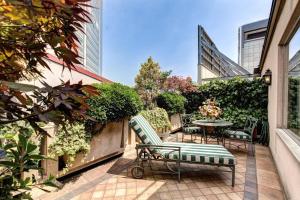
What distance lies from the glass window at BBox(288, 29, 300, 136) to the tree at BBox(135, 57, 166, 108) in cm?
536

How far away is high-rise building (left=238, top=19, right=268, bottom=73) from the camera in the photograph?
46.2ft

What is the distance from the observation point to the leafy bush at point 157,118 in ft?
20.8

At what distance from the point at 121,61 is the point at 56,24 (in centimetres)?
1531

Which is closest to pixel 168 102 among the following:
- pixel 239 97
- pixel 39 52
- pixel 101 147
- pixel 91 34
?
pixel 239 97

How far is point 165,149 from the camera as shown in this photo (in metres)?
3.60

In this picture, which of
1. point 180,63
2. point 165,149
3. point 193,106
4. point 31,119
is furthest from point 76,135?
point 180,63

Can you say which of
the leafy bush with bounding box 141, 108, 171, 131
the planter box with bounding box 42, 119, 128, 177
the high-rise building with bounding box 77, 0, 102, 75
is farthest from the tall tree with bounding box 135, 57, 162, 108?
the planter box with bounding box 42, 119, 128, 177

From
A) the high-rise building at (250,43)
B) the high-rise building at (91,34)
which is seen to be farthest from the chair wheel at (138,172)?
the high-rise building at (250,43)

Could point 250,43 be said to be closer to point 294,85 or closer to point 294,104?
point 294,85

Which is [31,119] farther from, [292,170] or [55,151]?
[292,170]

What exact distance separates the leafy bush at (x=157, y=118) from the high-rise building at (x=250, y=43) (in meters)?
10.3

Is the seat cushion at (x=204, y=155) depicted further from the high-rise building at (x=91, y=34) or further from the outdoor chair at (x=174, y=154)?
the high-rise building at (x=91, y=34)

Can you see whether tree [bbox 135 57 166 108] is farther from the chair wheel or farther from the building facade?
the chair wheel

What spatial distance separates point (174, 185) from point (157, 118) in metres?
3.36
